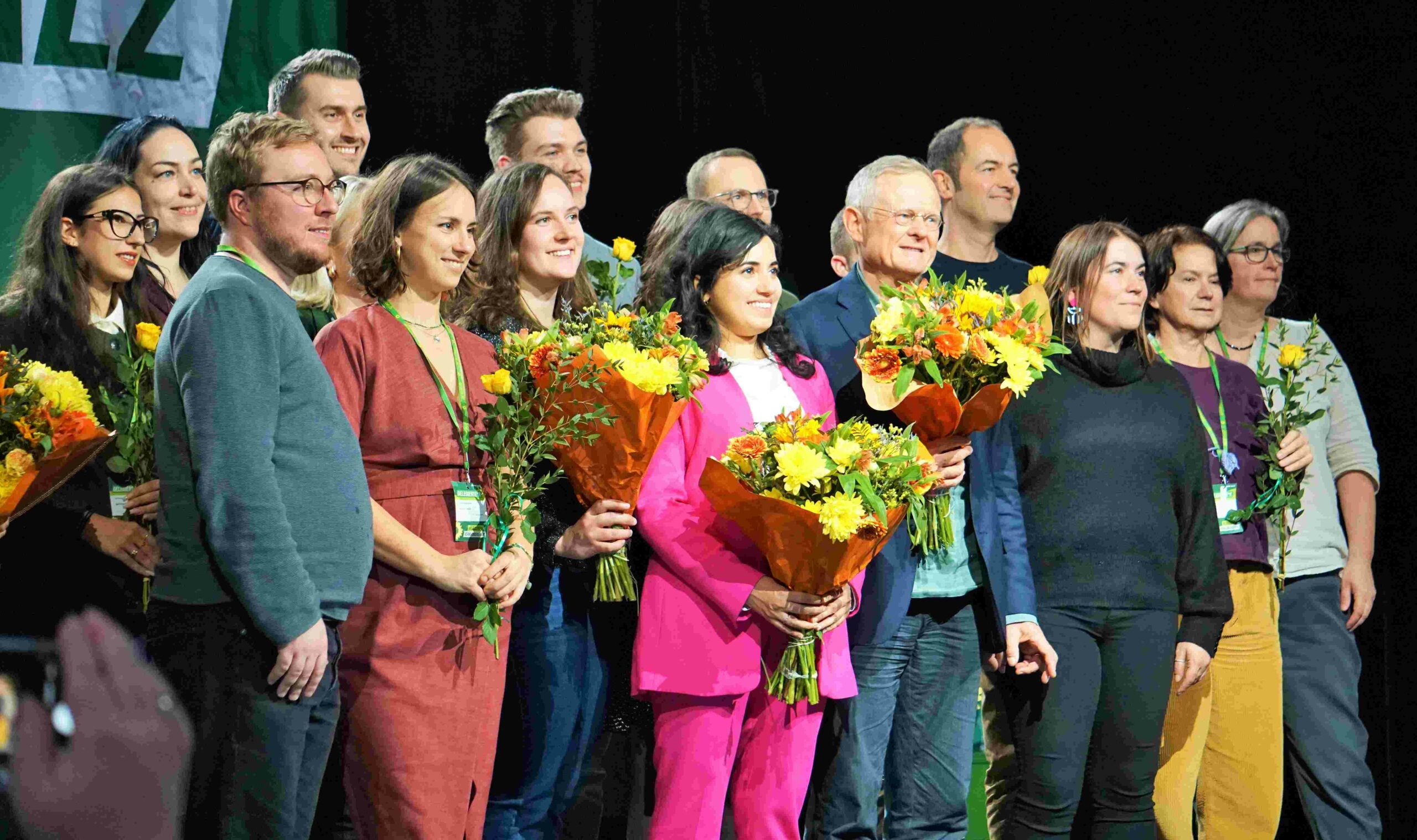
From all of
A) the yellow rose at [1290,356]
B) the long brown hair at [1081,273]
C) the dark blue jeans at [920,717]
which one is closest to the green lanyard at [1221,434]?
the yellow rose at [1290,356]

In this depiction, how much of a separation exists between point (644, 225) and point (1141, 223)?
1911 mm

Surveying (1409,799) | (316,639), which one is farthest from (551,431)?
(1409,799)

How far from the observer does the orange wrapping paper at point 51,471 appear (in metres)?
2.54

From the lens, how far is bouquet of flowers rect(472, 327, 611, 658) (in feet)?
9.05

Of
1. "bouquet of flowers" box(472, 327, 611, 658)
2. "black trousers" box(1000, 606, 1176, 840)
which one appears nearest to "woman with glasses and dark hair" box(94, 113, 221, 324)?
"bouquet of flowers" box(472, 327, 611, 658)

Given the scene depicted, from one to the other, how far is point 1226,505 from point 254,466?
2741 mm

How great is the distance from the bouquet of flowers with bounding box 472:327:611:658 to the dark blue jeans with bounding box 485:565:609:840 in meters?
0.19

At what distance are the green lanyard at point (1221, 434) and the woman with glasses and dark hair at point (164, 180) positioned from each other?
2544 mm

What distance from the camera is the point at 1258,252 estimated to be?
4.47 m

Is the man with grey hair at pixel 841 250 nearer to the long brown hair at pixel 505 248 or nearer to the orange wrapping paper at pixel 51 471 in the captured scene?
the long brown hair at pixel 505 248

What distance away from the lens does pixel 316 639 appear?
7.68 ft

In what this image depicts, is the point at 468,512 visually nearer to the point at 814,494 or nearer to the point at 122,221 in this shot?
the point at 814,494

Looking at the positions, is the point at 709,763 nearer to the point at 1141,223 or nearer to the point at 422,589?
the point at 422,589

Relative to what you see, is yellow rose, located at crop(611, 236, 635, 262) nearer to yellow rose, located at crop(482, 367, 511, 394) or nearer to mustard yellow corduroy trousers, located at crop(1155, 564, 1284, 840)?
yellow rose, located at crop(482, 367, 511, 394)
